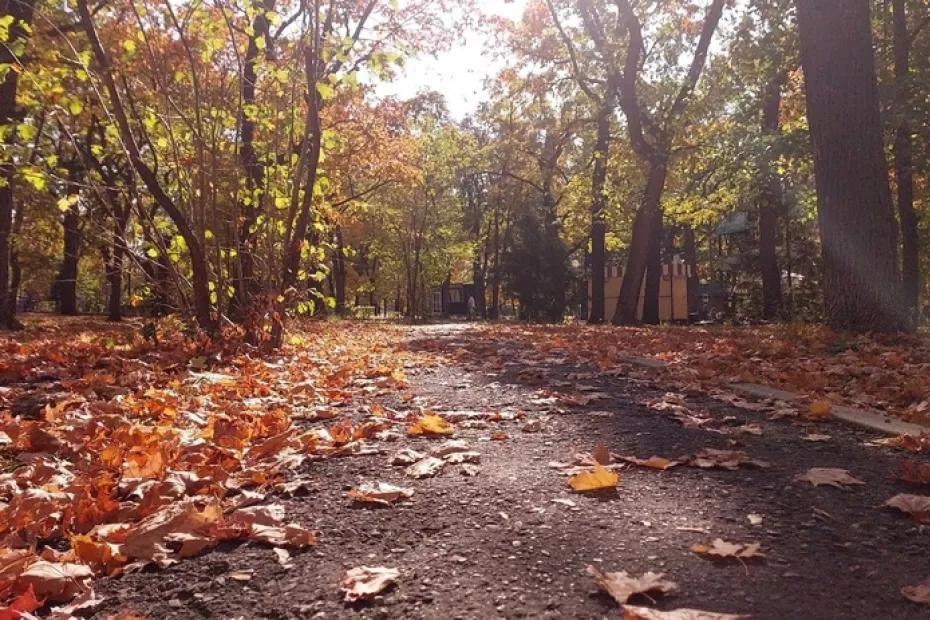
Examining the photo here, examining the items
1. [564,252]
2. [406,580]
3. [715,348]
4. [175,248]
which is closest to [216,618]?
[406,580]

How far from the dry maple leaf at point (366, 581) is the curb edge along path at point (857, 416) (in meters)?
2.55

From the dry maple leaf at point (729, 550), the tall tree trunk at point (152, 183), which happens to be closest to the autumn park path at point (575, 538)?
Result: the dry maple leaf at point (729, 550)

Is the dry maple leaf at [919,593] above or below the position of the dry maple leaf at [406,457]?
below

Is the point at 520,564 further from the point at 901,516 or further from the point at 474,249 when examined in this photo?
the point at 474,249

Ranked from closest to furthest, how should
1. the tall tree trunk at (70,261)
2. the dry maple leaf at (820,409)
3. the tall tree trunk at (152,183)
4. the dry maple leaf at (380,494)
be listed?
the dry maple leaf at (380,494)
the dry maple leaf at (820,409)
the tall tree trunk at (152,183)
the tall tree trunk at (70,261)

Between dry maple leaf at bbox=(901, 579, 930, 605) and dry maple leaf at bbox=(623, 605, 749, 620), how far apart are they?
17.3 inches

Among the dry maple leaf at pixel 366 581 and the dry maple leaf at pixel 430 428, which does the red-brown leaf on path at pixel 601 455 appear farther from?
the dry maple leaf at pixel 366 581

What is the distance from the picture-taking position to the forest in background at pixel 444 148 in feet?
20.6

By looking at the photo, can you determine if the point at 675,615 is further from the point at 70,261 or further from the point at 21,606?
the point at 70,261

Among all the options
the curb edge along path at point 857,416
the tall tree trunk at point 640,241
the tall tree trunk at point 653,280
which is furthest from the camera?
the tall tree trunk at point 653,280

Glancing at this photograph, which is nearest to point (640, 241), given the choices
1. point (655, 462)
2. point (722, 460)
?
point (722, 460)

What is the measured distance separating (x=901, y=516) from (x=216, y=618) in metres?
2.04

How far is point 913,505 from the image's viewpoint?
2045mm

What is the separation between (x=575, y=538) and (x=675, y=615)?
0.52 m
